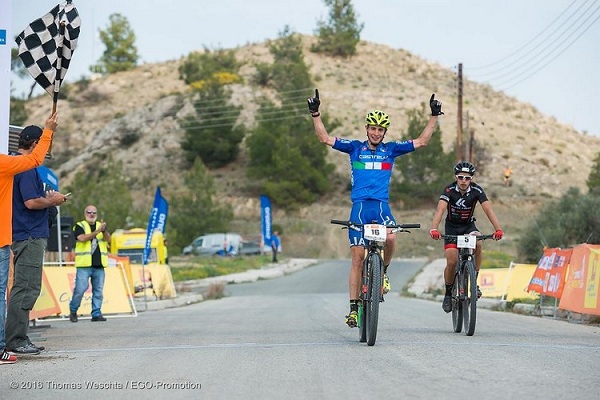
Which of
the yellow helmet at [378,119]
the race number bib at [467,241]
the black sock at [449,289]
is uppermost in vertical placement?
the yellow helmet at [378,119]

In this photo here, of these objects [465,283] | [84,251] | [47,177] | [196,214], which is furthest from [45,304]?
[196,214]

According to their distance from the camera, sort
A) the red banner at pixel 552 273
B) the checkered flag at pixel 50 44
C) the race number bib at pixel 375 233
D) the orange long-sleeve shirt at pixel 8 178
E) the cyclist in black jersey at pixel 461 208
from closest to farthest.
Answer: the orange long-sleeve shirt at pixel 8 178 < the race number bib at pixel 375 233 < the checkered flag at pixel 50 44 < the cyclist in black jersey at pixel 461 208 < the red banner at pixel 552 273

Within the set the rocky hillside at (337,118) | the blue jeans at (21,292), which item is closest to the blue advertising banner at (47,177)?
the blue jeans at (21,292)

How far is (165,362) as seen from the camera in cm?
871

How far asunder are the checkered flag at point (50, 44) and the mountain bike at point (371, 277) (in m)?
4.17

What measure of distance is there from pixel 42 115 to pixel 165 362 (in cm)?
12339

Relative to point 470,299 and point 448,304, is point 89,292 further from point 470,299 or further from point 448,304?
point 470,299

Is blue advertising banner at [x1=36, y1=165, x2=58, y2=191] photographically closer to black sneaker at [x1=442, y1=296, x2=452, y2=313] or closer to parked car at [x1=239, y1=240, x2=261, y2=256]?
black sneaker at [x1=442, y1=296, x2=452, y2=313]

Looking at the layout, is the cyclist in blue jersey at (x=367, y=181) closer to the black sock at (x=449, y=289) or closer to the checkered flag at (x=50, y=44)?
the black sock at (x=449, y=289)

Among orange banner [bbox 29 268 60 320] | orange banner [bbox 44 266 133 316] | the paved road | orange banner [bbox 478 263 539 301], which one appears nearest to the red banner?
orange banner [bbox 478 263 539 301]

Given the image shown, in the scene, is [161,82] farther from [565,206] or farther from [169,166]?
[565,206]

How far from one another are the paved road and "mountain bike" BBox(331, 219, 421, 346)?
26cm

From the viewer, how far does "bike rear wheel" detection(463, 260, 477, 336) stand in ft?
36.8

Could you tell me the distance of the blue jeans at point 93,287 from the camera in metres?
16.4
